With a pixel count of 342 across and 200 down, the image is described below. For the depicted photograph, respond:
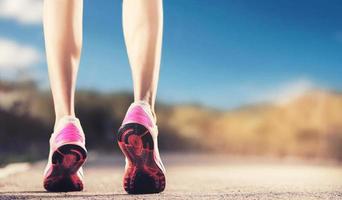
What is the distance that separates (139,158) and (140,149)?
4cm

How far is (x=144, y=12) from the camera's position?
3.73m

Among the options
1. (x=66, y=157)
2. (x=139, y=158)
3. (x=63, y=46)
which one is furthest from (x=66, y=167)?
(x=63, y=46)

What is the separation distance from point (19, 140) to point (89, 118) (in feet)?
74.1

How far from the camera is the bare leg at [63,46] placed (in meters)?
3.79

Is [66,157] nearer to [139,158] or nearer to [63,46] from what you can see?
[139,158]

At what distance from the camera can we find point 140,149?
3.46 metres

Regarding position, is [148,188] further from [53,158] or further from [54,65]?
[54,65]

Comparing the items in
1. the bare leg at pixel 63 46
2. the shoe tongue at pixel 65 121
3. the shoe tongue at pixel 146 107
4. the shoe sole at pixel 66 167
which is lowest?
the shoe sole at pixel 66 167

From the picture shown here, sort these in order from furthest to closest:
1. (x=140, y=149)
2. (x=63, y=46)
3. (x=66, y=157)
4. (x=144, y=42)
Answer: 1. (x=63, y=46)
2. (x=144, y=42)
3. (x=66, y=157)
4. (x=140, y=149)

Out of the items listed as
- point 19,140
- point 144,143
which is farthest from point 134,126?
point 19,140

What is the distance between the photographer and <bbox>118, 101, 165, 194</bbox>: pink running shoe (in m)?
3.44

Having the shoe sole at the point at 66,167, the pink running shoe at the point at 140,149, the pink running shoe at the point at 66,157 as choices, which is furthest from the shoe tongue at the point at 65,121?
the pink running shoe at the point at 140,149

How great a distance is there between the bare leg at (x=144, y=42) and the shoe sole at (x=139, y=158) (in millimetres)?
235

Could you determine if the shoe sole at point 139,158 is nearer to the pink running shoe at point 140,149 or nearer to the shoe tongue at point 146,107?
the pink running shoe at point 140,149
